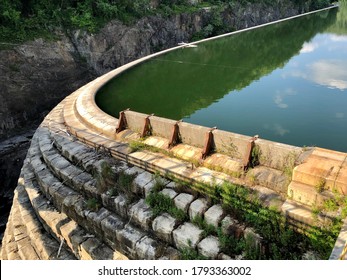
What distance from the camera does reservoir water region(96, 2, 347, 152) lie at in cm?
1036

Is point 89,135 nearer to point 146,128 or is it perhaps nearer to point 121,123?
point 121,123

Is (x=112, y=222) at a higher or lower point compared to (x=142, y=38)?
lower

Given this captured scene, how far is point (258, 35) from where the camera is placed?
29.6 metres

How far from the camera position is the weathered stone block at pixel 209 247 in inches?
201

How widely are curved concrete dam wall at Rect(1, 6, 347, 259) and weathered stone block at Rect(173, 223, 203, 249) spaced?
18mm

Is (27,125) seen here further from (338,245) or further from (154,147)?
(338,245)

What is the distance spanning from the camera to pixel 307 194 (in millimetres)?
5062

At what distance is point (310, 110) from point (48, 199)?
9.41 m

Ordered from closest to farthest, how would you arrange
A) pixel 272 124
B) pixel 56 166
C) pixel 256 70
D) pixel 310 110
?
1. pixel 56 166
2. pixel 272 124
3. pixel 310 110
4. pixel 256 70

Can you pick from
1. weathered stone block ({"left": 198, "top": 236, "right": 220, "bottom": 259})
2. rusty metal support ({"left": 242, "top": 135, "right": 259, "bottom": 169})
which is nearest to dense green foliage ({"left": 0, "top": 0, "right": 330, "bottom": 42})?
rusty metal support ({"left": 242, "top": 135, "right": 259, "bottom": 169})

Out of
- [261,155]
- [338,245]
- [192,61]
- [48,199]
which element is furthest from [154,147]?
[192,61]

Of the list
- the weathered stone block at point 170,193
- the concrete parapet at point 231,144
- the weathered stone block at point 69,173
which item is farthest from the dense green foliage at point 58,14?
the weathered stone block at point 170,193

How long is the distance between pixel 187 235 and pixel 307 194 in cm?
214

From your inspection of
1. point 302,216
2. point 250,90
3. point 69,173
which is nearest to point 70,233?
point 69,173
